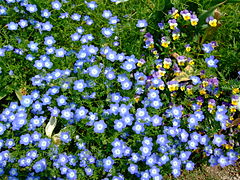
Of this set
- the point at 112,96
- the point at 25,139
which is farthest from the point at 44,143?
the point at 112,96

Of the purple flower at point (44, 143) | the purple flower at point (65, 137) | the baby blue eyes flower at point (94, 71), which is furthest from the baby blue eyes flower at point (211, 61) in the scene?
the purple flower at point (44, 143)

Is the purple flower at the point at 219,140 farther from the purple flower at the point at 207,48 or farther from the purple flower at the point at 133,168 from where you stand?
the purple flower at the point at 207,48

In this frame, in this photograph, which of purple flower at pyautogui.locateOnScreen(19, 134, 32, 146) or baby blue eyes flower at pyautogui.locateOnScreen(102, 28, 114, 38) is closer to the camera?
purple flower at pyautogui.locateOnScreen(19, 134, 32, 146)

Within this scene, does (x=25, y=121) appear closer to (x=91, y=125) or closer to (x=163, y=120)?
(x=91, y=125)

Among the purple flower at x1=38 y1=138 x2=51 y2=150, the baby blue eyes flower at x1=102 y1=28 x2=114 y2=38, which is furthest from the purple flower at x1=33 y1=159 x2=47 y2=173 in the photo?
the baby blue eyes flower at x1=102 y1=28 x2=114 y2=38

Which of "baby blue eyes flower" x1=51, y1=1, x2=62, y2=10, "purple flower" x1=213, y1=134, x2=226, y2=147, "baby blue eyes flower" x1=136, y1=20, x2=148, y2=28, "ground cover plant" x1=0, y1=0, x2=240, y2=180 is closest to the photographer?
"ground cover plant" x1=0, y1=0, x2=240, y2=180

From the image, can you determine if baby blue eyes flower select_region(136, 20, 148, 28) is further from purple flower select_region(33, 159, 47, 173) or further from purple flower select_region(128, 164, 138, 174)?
purple flower select_region(33, 159, 47, 173)
